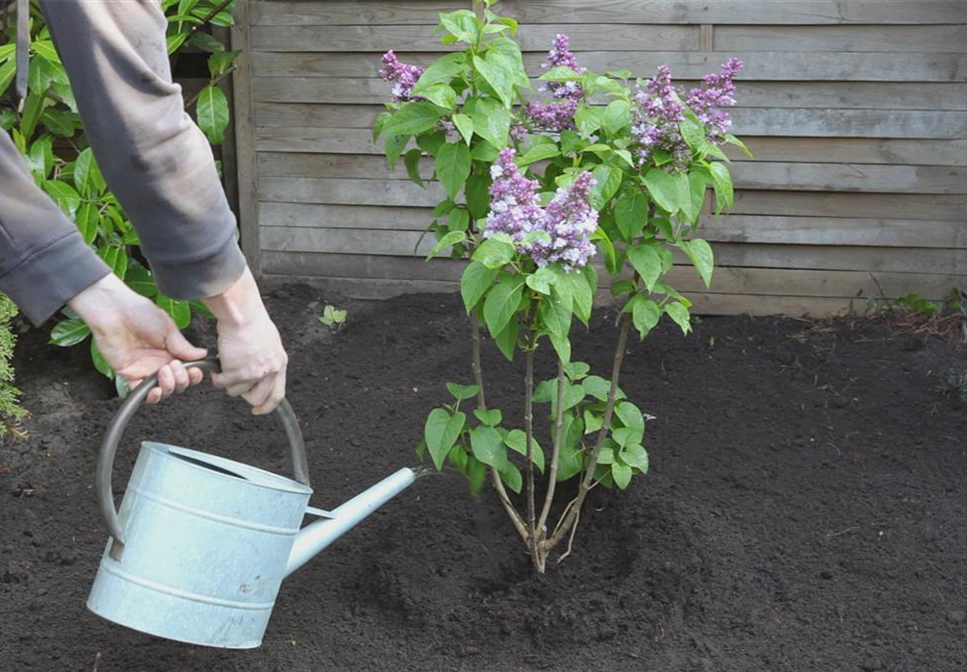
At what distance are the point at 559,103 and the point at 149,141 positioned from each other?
1246mm

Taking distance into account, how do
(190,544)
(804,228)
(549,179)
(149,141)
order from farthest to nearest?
(804,228) → (549,179) → (190,544) → (149,141)

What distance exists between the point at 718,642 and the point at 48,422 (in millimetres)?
2261

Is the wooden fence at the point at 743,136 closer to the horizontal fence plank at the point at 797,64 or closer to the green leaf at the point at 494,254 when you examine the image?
the horizontal fence plank at the point at 797,64

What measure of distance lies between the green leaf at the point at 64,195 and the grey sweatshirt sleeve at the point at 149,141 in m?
2.07

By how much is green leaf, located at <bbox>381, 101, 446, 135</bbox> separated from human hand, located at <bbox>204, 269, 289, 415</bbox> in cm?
77

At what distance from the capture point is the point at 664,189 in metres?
2.35

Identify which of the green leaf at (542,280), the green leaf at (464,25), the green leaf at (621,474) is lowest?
the green leaf at (621,474)

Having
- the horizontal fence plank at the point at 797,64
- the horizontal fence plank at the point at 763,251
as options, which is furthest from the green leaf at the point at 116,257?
the horizontal fence plank at the point at 797,64

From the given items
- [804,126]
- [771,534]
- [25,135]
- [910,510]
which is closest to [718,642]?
[771,534]

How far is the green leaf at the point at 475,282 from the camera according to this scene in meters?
2.29

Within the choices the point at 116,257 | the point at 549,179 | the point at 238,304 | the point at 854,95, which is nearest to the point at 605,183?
the point at 549,179

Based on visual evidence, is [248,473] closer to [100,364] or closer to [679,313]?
[679,313]

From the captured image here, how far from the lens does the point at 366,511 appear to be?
258 centimetres

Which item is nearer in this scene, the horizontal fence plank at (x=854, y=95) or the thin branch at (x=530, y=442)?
the thin branch at (x=530, y=442)
